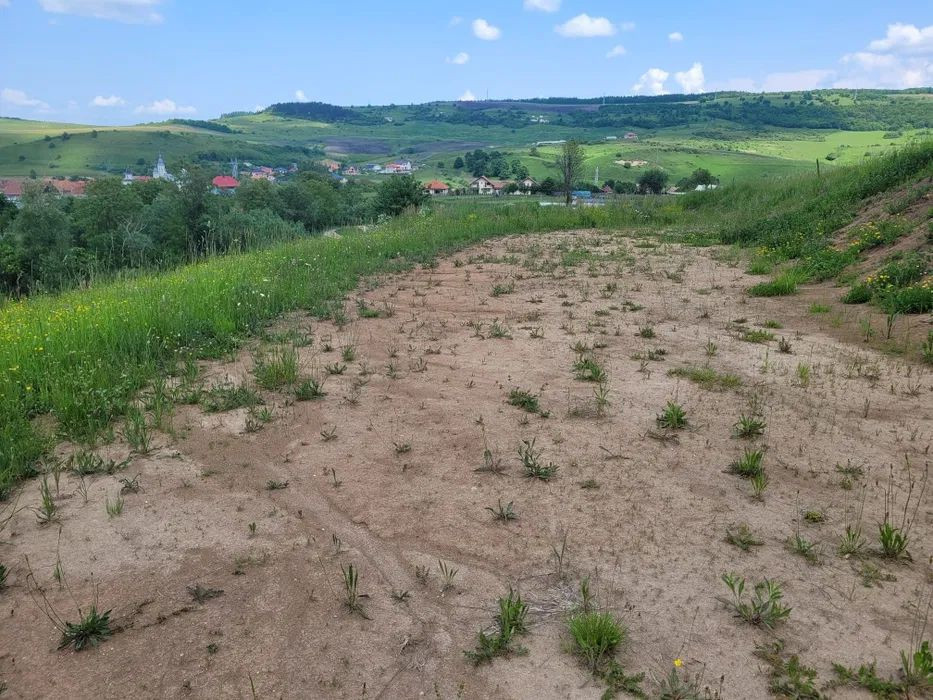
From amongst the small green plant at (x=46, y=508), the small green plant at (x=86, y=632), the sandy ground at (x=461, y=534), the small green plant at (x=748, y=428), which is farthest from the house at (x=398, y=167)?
the small green plant at (x=86, y=632)

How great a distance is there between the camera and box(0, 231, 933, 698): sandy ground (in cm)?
247

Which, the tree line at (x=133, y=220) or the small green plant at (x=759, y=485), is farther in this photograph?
the tree line at (x=133, y=220)

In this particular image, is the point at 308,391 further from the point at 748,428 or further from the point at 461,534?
the point at 748,428

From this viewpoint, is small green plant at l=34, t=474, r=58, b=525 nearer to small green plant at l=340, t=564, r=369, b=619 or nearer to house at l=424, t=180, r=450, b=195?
small green plant at l=340, t=564, r=369, b=619

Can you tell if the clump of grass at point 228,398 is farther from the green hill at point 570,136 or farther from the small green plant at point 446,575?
the green hill at point 570,136

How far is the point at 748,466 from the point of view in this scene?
382 cm

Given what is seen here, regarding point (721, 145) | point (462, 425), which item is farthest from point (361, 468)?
point (721, 145)

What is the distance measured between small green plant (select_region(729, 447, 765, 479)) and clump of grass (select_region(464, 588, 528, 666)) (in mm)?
1825

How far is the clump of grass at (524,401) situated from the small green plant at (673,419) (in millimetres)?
914

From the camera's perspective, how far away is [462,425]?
459cm

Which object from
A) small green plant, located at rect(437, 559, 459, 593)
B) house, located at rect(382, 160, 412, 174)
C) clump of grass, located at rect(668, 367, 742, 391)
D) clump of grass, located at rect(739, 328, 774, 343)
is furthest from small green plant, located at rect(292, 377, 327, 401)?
house, located at rect(382, 160, 412, 174)

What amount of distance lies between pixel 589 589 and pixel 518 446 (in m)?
1.43

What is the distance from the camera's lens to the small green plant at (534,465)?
152 inches

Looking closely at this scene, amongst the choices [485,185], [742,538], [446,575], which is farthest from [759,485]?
[485,185]
